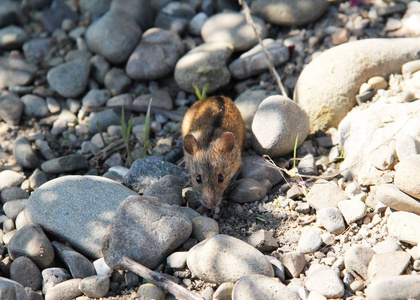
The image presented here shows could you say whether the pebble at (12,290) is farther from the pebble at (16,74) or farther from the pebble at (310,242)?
the pebble at (16,74)

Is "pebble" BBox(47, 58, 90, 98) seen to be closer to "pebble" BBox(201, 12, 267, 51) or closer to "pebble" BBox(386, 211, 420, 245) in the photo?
"pebble" BBox(201, 12, 267, 51)

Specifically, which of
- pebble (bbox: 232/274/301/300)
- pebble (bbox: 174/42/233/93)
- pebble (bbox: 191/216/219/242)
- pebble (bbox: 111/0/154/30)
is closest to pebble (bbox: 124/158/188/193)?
pebble (bbox: 191/216/219/242)

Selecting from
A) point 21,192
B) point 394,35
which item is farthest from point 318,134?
point 21,192

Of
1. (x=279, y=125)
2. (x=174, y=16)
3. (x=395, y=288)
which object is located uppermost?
(x=174, y=16)

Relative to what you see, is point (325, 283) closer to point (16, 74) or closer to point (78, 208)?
point (78, 208)

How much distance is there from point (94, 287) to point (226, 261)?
1.16 m

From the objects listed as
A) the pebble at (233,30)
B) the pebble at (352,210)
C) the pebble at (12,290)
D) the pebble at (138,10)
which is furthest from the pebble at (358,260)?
the pebble at (138,10)

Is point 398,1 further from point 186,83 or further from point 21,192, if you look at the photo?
point 21,192

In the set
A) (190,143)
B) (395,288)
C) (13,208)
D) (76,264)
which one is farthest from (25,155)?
(395,288)

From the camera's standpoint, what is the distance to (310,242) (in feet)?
15.7

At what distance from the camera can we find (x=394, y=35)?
23.3 feet

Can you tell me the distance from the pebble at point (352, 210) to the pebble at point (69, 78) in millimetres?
4298

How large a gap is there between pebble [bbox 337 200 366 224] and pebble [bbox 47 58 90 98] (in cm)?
430

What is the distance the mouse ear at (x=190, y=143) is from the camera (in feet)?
19.3
